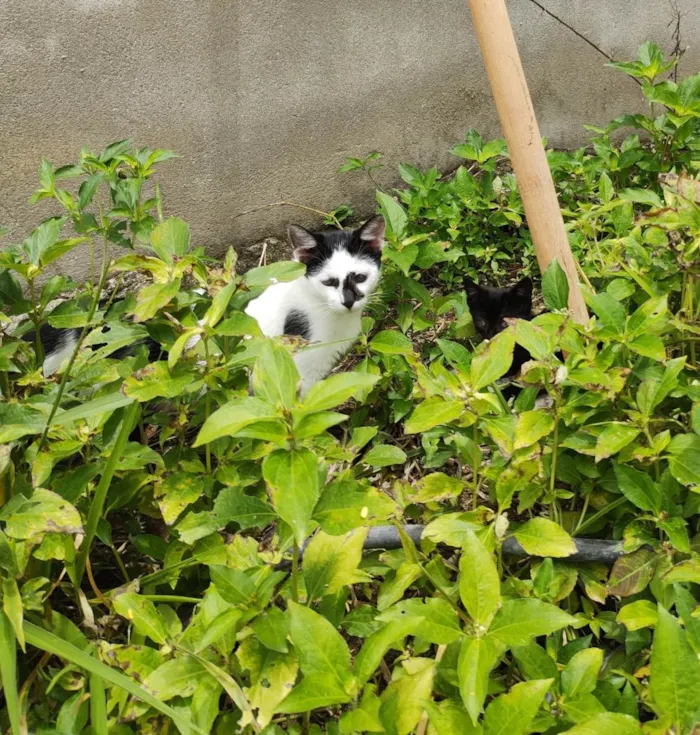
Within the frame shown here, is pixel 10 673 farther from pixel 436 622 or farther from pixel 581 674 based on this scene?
pixel 581 674

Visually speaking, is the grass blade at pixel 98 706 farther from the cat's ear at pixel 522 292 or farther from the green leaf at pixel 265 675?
the cat's ear at pixel 522 292

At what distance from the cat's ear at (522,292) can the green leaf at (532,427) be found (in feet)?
3.82

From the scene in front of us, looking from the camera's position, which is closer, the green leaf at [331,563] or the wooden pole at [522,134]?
the green leaf at [331,563]

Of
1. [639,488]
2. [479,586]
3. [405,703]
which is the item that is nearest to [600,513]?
[639,488]

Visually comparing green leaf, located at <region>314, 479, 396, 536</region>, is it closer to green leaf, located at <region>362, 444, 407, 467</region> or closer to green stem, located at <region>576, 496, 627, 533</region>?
green leaf, located at <region>362, 444, 407, 467</region>

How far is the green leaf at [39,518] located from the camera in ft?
3.19

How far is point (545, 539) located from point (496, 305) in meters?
1.31

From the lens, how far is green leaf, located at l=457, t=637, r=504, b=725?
0.84 meters

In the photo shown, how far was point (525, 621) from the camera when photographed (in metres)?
0.94

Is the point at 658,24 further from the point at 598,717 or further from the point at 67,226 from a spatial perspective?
the point at 598,717

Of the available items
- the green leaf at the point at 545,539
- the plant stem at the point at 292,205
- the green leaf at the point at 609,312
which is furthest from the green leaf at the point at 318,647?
the plant stem at the point at 292,205

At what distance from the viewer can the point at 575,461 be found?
136 centimetres

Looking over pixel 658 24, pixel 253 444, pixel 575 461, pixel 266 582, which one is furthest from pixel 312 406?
pixel 658 24

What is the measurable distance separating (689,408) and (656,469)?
18 centimetres
